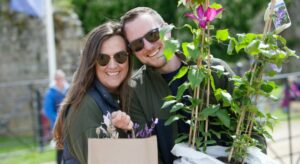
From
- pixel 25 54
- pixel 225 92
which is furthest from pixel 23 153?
pixel 225 92

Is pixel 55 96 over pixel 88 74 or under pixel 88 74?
under

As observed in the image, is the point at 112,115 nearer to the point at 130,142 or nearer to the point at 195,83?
the point at 130,142

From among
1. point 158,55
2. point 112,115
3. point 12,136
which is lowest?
point 12,136

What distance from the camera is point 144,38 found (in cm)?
268

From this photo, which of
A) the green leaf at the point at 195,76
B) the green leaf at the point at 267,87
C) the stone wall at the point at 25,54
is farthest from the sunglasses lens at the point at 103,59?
the stone wall at the point at 25,54

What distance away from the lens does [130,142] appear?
7.14 feet

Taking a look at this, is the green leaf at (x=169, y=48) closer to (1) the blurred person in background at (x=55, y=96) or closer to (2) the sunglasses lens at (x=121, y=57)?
(2) the sunglasses lens at (x=121, y=57)

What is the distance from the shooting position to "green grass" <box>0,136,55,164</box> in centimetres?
866

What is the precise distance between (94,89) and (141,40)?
0.30 metres

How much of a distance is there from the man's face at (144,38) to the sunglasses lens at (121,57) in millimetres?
64

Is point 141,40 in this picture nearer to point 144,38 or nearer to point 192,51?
point 144,38

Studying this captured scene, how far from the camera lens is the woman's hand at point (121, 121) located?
234 cm

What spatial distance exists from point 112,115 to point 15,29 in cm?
1070

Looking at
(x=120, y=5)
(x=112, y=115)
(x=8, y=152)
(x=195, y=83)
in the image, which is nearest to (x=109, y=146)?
(x=112, y=115)
